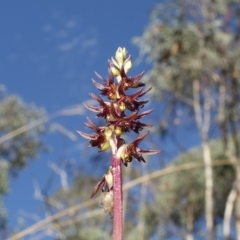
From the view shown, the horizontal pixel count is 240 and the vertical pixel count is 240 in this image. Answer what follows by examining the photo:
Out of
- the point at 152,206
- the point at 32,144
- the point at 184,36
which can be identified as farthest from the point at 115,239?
the point at 152,206

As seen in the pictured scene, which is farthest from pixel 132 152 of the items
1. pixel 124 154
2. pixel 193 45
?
Result: pixel 193 45

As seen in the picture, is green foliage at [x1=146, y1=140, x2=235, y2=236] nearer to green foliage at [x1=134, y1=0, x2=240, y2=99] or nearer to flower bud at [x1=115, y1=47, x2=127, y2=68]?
green foliage at [x1=134, y1=0, x2=240, y2=99]

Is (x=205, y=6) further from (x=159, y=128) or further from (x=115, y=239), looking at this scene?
(x=115, y=239)

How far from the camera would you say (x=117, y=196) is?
542mm

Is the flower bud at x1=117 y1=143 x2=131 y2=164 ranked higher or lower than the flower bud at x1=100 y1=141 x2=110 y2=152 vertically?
lower

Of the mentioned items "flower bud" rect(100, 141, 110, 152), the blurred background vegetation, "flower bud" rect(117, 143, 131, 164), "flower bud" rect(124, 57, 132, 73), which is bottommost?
→ "flower bud" rect(117, 143, 131, 164)

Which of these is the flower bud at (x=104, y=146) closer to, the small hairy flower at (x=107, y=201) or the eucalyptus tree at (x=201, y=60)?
the small hairy flower at (x=107, y=201)

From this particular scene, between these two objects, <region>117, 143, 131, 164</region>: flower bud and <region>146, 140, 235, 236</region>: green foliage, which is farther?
<region>146, 140, 235, 236</region>: green foliage

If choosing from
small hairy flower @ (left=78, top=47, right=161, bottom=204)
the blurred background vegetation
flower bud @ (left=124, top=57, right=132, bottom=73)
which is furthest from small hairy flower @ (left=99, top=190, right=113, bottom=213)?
the blurred background vegetation

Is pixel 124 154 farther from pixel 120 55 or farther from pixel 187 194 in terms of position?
pixel 187 194

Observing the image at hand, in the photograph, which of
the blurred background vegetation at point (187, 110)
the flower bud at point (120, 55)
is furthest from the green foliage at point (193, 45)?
the flower bud at point (120, 55)

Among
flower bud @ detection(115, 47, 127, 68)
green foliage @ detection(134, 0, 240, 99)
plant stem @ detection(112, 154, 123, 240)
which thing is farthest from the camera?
green foliage @ detection(134, 0, 240, 99)

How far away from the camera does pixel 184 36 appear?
14.8 m

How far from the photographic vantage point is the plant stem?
0.52 meters
